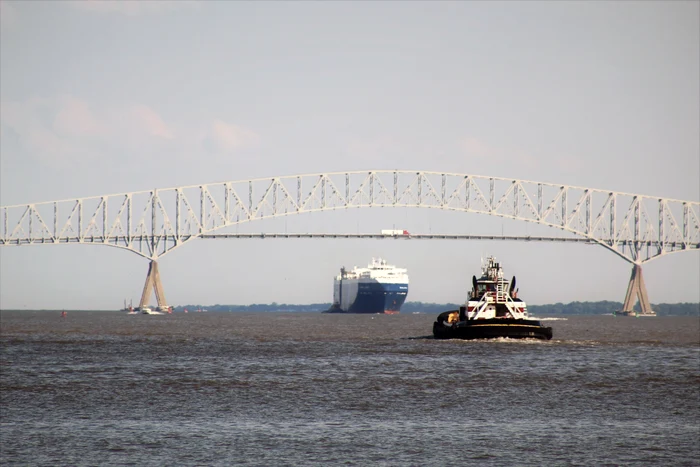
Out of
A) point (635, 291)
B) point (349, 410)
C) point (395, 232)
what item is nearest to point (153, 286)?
point (395, 232)

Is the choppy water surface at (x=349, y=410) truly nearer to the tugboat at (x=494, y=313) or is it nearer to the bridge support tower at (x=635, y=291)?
the tugboat at (x=494, y=313)

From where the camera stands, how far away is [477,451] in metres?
22.6

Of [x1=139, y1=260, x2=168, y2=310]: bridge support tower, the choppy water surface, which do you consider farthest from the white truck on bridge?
the choppy water surface

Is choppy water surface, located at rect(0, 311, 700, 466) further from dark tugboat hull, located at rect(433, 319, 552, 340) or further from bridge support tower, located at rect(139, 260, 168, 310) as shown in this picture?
bridge support tower, located at rect(139, 260, 168, 310)

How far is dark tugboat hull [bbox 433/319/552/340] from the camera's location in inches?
2447

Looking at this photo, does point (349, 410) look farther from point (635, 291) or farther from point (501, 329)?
point (635, 291)

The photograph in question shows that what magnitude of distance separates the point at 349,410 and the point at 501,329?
34151mm

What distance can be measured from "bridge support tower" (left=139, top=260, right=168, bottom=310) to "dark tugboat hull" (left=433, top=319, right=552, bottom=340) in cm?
9951

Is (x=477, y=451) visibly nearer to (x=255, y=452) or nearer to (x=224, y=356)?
(x=255, y=452)

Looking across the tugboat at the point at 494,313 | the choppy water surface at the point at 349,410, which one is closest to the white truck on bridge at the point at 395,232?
the tugboat at the point at 494,313

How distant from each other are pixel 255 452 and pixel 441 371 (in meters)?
20.6

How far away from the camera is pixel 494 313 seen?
210 ft

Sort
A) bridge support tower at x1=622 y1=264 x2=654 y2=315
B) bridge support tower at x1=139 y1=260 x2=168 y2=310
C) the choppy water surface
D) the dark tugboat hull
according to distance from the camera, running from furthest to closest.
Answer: bridge support tower at x1=622 y1=264 x2=654 y2=315, bridge support tower at x1=139 y1=260 x2=168 y2=310, the dark tugboat hull, the choppy water surface

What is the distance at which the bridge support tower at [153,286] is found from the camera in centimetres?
15812
